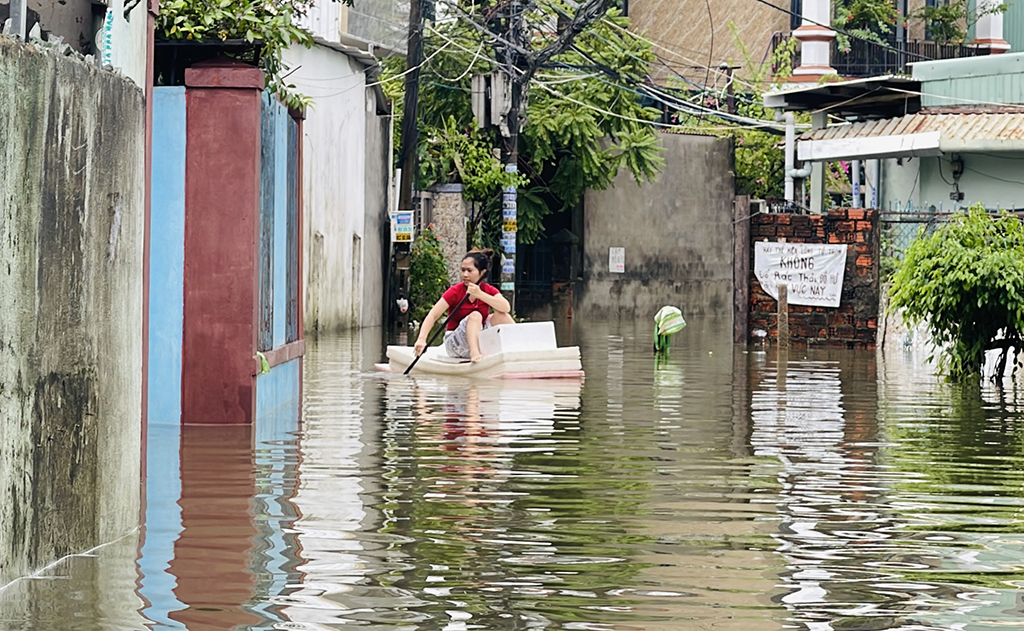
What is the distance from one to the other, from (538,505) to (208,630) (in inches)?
132

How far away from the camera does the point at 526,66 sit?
34344 mm

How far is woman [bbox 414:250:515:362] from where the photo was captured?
63.5ft

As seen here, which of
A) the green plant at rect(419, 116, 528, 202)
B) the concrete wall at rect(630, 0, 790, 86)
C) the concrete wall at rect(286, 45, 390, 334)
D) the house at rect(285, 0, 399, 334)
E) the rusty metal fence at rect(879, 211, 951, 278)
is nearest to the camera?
the rusty metal fence at rect(879, 211, 951, 278)

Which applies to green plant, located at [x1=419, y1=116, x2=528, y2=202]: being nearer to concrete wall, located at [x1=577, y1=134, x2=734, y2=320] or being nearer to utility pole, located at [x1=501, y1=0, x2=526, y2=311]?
utility pole, located at [x1=501, y1=0, x2=526, y2=311]

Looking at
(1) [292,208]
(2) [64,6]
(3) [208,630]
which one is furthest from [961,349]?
(3) [208,630]

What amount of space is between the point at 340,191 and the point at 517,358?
11.6 m

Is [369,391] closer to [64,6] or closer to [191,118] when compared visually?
[191,118]

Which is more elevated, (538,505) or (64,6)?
(64,6)

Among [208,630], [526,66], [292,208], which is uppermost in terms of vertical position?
[526,66]

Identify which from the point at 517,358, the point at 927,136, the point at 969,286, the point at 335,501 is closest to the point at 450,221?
the point at 927,136

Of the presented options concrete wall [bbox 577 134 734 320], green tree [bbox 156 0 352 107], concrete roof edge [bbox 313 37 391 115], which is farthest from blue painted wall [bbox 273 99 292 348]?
concrete wall [bbox 577 134 734 320]

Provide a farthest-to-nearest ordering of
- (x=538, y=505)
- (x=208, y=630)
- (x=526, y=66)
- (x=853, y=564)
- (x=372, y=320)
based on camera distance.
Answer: (x=526, y=66)
(x=372, y=320)
(x=538, y=505)
(x=853, y=564)
(x=208, y=630)

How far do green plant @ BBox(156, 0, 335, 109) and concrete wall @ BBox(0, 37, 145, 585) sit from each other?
4.67m

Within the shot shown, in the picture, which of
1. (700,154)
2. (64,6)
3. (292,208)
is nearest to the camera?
(64,6)
